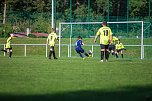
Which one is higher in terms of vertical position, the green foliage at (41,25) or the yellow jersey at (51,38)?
the green foliage at (41,25)

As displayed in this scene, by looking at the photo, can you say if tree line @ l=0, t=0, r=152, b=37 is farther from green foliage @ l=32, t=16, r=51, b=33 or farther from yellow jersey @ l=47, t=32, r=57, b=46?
yellow jersey @ l=47, t=32, r=57, b=46

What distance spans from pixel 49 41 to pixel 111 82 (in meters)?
17.6

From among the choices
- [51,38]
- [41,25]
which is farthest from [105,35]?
[41,25]

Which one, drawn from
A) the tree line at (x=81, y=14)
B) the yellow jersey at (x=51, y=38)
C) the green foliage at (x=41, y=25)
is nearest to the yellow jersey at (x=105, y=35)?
the yellow jersey at (x=51, y=38)

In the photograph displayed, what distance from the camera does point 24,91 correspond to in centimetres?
872

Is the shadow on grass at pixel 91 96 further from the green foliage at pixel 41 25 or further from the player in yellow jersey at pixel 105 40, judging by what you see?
the green foliage at pixel 41 25

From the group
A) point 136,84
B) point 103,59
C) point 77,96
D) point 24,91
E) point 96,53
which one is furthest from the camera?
point 96,53

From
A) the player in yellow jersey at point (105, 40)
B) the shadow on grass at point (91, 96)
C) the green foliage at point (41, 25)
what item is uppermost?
the green foliage at point (41, 25)

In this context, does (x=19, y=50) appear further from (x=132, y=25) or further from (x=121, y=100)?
(x=121, y=100)

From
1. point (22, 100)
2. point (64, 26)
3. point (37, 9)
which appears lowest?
point (22, 100)

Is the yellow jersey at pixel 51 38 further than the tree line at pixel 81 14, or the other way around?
the tree line at pixel 81 14

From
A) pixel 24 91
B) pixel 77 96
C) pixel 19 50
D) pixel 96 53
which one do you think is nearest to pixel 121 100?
pixel 77 96

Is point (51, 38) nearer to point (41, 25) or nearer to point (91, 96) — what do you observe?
point (91, 96)

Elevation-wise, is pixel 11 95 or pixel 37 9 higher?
pixel 37 9
